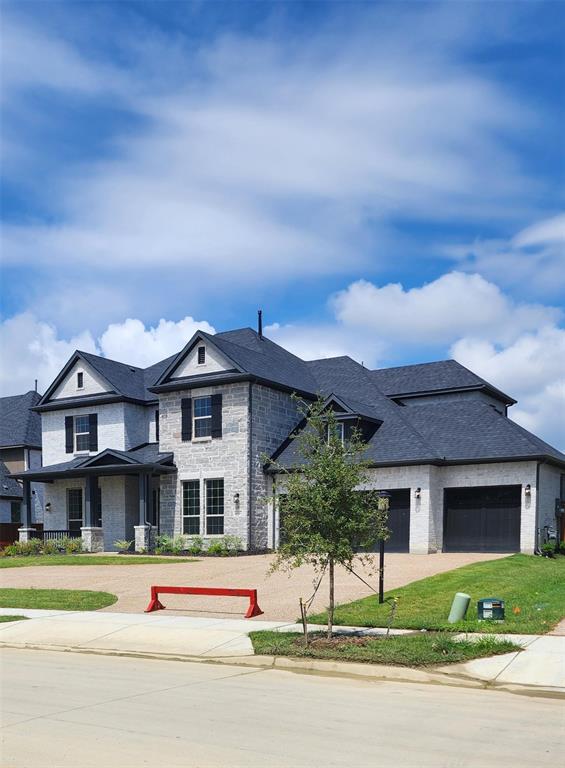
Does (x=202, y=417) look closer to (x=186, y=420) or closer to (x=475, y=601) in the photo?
(x=186, y=420)

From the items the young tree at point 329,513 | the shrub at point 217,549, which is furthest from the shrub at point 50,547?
the young tree at point 329,513

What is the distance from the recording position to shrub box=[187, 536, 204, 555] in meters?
32.5

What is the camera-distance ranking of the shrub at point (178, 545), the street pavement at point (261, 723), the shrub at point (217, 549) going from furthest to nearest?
the shrub at point (178, 545), the shrub at point (217, 549), the street pavement at point (261, 723)

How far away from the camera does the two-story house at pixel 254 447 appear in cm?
3073

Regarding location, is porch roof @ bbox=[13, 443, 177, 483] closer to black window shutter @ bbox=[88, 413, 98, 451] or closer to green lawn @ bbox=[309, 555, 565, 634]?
black window shutter @ bbox=[88, 413, 98, 451]

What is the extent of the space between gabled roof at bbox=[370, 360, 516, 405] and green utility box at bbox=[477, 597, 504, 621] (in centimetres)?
2248

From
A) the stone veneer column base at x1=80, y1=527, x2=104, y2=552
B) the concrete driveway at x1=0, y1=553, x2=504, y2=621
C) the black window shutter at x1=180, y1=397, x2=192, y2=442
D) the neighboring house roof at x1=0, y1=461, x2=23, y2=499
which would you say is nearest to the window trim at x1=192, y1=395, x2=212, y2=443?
the black window shutter at x1=180, y1=397, x2=192, y2=442

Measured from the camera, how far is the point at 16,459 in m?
45.7

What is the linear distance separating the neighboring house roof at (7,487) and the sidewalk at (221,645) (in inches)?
1007

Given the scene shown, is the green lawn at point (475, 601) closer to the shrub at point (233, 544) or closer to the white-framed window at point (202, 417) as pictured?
the shrub at point (233, 544)

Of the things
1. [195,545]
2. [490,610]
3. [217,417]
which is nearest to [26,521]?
[195,545]

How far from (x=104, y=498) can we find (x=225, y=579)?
15265mm

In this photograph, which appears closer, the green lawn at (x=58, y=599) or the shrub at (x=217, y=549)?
the green lawn at (x=58, y=599)

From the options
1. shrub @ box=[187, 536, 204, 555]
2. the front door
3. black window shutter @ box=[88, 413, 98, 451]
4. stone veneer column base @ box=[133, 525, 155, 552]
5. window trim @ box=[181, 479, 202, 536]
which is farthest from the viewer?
black window shutter @ box=[88, 413, 98, 451]
